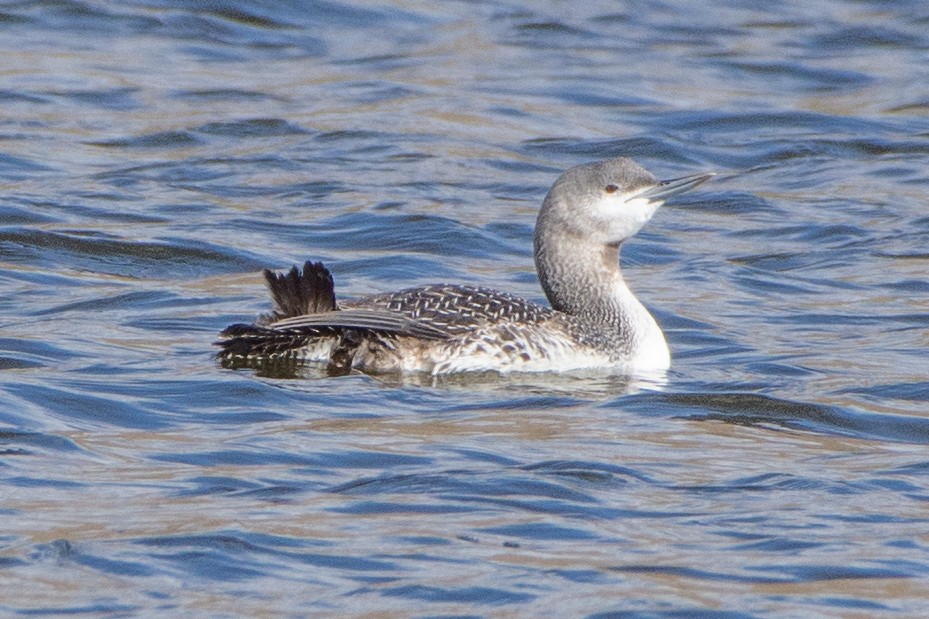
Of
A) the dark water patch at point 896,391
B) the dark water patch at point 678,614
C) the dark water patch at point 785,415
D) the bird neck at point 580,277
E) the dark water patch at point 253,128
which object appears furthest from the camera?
the dark water patch at point 253,128

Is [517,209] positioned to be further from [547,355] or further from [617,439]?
[617,439]

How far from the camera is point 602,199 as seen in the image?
9.17 metres

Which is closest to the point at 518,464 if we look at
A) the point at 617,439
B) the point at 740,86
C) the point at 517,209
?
the point at 617,439

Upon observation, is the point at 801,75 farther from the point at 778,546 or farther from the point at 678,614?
the point at 678,614

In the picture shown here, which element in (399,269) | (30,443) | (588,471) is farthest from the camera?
(399,269)

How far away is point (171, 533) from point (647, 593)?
1.51 meters

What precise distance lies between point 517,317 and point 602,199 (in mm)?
832

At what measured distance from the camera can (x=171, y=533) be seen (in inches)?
237

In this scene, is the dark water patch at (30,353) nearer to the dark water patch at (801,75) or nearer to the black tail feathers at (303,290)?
the black tail feathers at (303,290)

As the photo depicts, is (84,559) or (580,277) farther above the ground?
(580,277)

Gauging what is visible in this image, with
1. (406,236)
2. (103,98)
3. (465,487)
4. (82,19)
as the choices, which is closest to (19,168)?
(103,98)

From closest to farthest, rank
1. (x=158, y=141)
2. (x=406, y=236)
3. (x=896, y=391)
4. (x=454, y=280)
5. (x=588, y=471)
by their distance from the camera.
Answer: (x=588, y=471), (x=896, y=391), (x=454, y=280), (x=406, y=236), (x=158, y=141)

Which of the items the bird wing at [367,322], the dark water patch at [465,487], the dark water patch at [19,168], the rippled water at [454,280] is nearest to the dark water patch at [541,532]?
the rippled water at [454,280]

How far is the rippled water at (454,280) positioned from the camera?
585 cm
